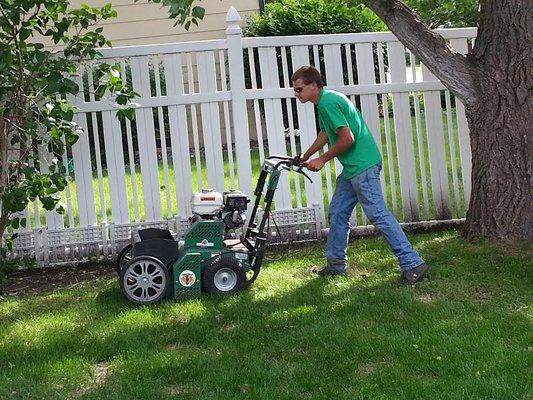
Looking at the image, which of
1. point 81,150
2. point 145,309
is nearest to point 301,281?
point 145,309

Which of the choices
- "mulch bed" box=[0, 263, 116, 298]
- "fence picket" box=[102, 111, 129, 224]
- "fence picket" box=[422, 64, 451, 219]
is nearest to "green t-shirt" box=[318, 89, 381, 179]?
"fence picket" box=[422, 64, 451, 219]

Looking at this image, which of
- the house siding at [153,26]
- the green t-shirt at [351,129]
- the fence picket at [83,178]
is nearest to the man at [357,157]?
the green t-shirt at [351,129]

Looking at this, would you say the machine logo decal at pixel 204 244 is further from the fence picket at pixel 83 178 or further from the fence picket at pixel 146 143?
the fence picket at pixel 83 178

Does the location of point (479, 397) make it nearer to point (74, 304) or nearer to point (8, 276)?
point (74, 304)

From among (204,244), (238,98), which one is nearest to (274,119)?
(238,98)

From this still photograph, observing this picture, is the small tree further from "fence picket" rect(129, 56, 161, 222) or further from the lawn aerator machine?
the lawn aerator machine

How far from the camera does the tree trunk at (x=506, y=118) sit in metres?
6.71

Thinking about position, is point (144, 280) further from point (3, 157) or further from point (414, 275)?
point (414, 275)

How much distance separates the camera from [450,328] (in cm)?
518

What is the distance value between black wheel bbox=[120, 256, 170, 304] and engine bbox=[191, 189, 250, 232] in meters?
0.52

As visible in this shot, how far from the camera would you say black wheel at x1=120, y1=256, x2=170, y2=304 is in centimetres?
605

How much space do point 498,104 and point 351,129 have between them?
1317 millimetres

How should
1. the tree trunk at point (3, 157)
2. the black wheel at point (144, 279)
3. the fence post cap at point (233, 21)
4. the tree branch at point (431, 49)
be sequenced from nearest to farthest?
the black wheel at point (144, 279), the tree trunk at point (3, 157), the tree branch at point (431, 49), the fence post cap at point (233, 21)

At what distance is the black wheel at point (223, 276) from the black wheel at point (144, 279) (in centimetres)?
29
